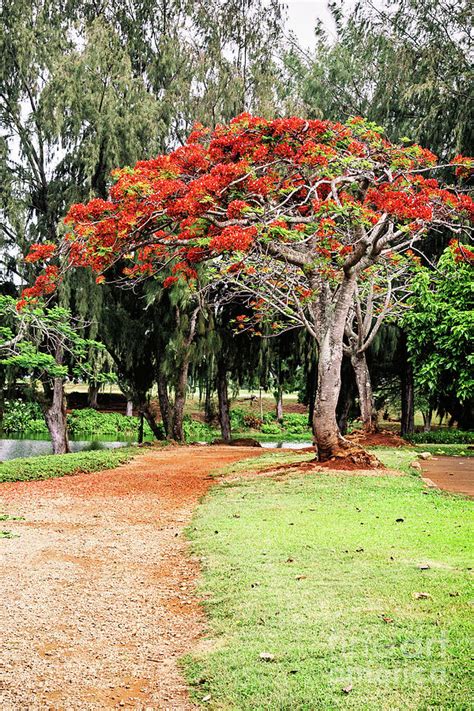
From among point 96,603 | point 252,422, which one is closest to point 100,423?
point 252,422

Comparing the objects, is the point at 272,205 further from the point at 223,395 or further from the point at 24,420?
the point at 24,420

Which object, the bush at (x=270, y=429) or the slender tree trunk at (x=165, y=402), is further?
the bush at (x=270, y=429)

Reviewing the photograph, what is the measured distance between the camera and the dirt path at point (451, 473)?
931cm

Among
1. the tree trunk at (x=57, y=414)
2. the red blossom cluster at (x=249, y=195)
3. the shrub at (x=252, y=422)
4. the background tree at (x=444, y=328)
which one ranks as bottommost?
the shrub at (x=252, y=422)

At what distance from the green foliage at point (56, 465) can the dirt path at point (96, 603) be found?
2.00 m

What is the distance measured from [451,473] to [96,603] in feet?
25.8

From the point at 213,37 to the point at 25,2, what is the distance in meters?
5.03

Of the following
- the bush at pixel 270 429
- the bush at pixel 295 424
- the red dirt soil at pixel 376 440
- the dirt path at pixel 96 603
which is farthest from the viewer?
the bush at pixel 295 424

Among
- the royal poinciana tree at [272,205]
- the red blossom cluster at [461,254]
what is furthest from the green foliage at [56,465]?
the red blossom cluster at [461,254]

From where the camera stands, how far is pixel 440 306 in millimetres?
16016

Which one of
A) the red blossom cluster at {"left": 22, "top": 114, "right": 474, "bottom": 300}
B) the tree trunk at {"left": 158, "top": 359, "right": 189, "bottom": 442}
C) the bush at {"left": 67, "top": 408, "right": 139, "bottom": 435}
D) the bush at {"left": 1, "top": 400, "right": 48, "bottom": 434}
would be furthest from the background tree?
the bush at {"left": 1, "top": 400, "right": 48, "bottom": 434}

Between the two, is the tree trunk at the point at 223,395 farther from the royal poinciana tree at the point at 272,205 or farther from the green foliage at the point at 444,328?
the royal poinciana tree at the point at 272,205

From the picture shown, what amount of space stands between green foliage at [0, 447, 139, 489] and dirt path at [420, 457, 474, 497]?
6.00 meters

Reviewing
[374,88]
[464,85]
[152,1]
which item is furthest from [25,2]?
[464,85]
